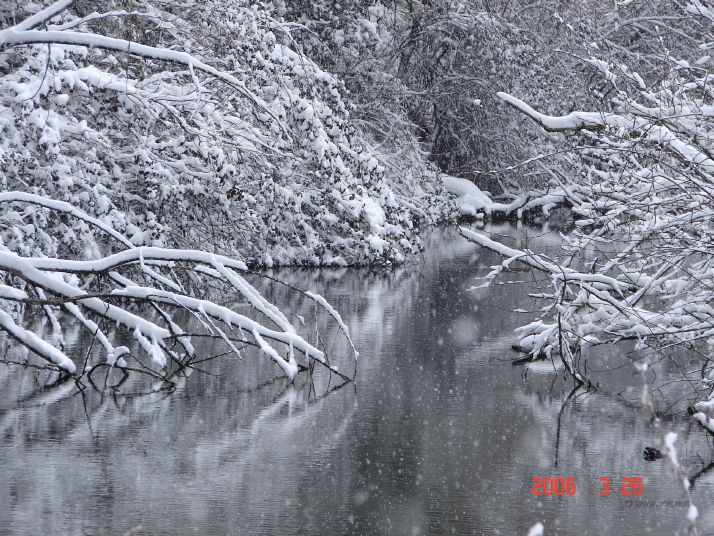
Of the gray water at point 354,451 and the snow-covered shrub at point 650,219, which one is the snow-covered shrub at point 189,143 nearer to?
the gray water at point 354,451

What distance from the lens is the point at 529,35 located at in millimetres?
29094

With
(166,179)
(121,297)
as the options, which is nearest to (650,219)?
(121,297)

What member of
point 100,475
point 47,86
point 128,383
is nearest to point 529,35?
point 47,86

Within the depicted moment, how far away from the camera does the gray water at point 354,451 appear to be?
661cm

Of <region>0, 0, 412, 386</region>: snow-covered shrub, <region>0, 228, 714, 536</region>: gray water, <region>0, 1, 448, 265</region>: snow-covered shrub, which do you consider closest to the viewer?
<region>0, 228, 714, 536</region>: gray water

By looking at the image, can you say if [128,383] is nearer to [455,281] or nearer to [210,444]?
[210,444]
